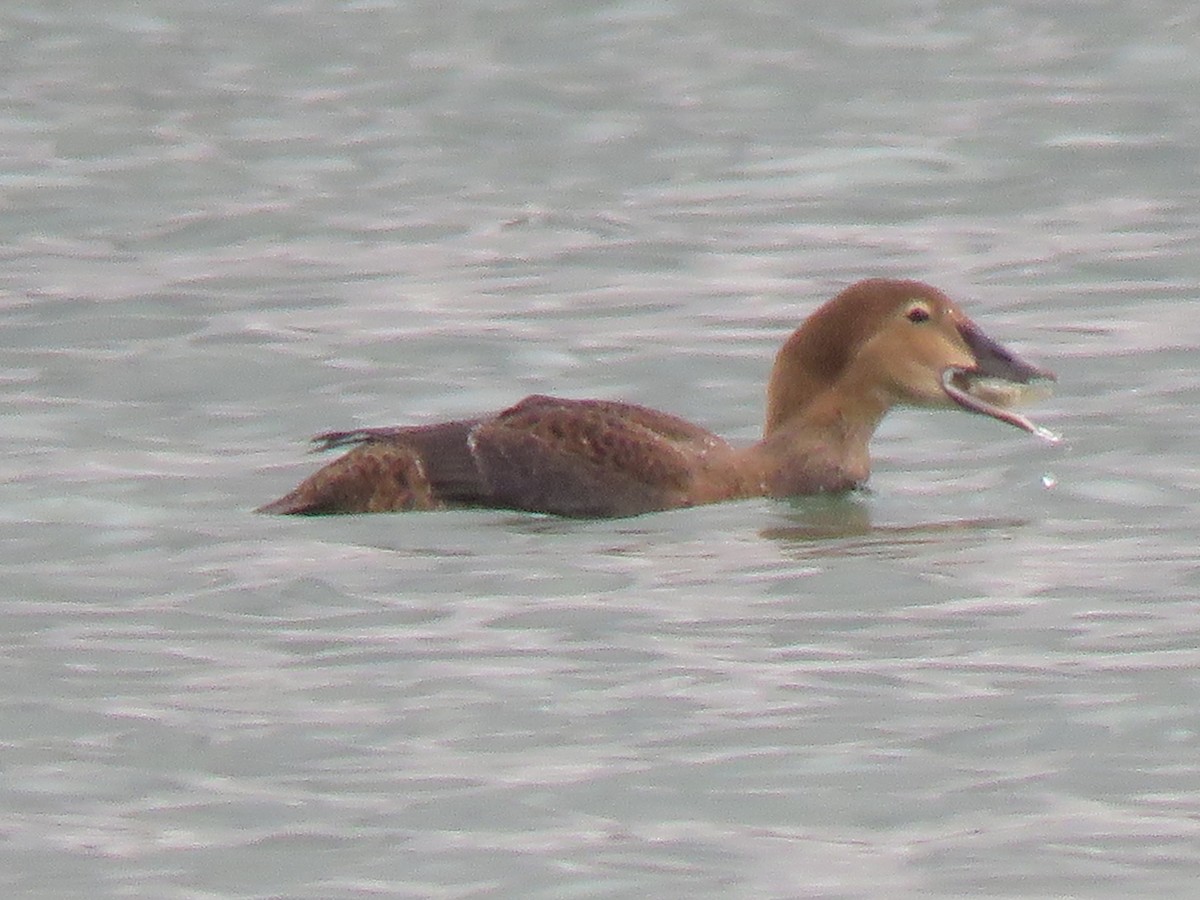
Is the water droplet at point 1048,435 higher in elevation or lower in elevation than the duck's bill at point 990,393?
lower

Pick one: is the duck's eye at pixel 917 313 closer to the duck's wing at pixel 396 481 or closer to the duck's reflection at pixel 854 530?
the duck's reflection at pixel 854 530

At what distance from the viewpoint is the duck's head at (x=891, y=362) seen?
11.1 metres

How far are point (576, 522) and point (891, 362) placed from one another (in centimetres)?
127

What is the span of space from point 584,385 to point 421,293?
1.88m

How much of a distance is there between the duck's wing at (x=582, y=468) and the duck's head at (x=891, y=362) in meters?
0.68

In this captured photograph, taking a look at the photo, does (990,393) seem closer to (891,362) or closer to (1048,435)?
(1048,435)

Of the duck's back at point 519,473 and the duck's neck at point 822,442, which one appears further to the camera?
the duck's neck at point 822,442

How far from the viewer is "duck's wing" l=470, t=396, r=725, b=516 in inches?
412

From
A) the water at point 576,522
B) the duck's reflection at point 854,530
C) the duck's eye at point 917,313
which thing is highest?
the duck's eye at point 917,313

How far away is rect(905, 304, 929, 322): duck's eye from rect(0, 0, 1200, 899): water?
1.66ft

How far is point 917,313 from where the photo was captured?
11.2 meters

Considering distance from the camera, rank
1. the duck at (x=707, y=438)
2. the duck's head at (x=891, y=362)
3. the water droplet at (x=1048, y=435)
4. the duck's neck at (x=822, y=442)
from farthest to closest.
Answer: the water droplet at (x=1048, y=435) → the duck's head at (x=891, y=362) → the duck's neck at (x=822, y=442) → the duck at (x=707, y=438)

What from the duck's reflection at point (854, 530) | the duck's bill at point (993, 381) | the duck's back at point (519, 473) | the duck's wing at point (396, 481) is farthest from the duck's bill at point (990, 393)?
the duck's wing at point (396, 481)

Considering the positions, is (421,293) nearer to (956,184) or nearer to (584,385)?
(584,385)
